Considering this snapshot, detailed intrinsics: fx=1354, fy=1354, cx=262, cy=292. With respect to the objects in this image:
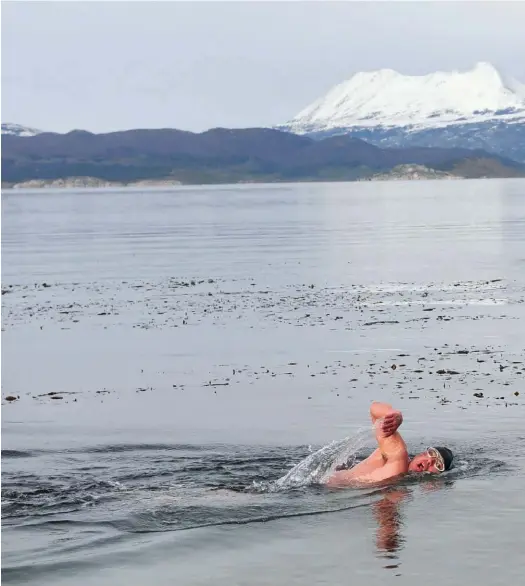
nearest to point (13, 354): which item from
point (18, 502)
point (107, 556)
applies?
point (18, 502)

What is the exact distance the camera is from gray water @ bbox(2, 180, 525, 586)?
16.4m

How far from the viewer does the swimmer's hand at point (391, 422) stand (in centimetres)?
1925

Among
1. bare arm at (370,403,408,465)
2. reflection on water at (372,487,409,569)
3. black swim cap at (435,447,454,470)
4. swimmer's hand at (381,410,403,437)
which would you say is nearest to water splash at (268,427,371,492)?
bare arm at (370,403,408,465)

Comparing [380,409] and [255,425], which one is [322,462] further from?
[255,425]

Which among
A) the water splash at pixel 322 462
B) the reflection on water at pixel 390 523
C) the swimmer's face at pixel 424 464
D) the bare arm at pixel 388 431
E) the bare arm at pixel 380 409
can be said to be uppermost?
the bare arm at pixel 380 409

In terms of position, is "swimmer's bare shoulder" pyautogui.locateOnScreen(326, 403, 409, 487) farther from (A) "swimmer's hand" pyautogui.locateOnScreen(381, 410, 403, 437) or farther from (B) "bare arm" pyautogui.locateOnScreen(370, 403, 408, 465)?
(A) "swimmer's hand" pyautogui.locateOnScreen(381, 410, 403, 437)

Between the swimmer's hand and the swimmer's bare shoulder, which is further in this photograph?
the swimmer's bare shoulder

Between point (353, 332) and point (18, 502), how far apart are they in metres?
17.9

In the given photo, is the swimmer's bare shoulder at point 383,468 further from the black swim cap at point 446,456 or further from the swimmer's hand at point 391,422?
the black swim cap at point 446,456

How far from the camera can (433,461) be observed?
65.3 ft

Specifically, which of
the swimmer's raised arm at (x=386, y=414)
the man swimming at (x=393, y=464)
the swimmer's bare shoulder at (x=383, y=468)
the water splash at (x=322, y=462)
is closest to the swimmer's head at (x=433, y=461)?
the man swimming at (x=393, y=464)

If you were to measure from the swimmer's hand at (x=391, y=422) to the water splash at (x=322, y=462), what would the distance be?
1.24 metres

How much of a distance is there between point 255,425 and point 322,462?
3503mm

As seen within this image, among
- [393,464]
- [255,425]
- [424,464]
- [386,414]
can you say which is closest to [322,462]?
[393,464]
